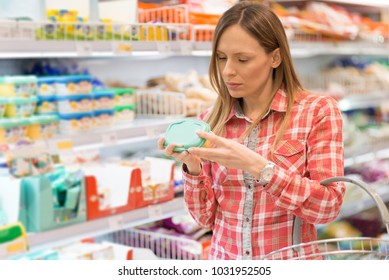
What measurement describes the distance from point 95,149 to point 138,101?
31 cm

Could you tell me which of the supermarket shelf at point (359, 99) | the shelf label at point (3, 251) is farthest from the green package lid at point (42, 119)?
the supermarket shelf at point (359, 99)

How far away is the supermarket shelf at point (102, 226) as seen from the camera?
217cm

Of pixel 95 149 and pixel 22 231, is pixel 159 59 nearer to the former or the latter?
pixel 95 149

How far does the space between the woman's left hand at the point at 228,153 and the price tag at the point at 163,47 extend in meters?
1.09

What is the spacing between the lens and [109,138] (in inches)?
95.7

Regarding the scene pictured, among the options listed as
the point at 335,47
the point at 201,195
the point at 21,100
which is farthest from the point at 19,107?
the point at 335,47

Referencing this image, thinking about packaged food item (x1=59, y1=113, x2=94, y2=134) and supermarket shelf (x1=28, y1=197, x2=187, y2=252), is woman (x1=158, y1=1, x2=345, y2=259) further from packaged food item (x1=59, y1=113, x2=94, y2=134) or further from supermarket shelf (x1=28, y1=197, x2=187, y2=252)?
packaged food item (x1=59, y1=113, x2=94, y2=134)

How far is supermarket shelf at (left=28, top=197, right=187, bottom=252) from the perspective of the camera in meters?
2.17

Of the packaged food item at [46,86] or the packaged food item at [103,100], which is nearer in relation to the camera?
the packaged food item at [46,86]

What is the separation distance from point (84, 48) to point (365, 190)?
3.87 feet

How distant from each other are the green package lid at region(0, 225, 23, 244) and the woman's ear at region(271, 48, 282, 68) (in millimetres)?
974

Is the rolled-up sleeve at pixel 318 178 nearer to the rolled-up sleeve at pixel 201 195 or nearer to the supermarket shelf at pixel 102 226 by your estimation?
the rolled-up sleeve at pixel 201 195

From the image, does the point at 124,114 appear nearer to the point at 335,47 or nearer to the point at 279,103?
the point at 279,103

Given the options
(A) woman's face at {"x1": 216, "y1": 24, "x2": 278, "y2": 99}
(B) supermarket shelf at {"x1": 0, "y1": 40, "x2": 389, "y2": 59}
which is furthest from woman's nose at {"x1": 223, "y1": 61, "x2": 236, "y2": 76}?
(B) supermarket shelf at {"x1": 0, "y1": 40, "x2": 389, "y2": 59}
